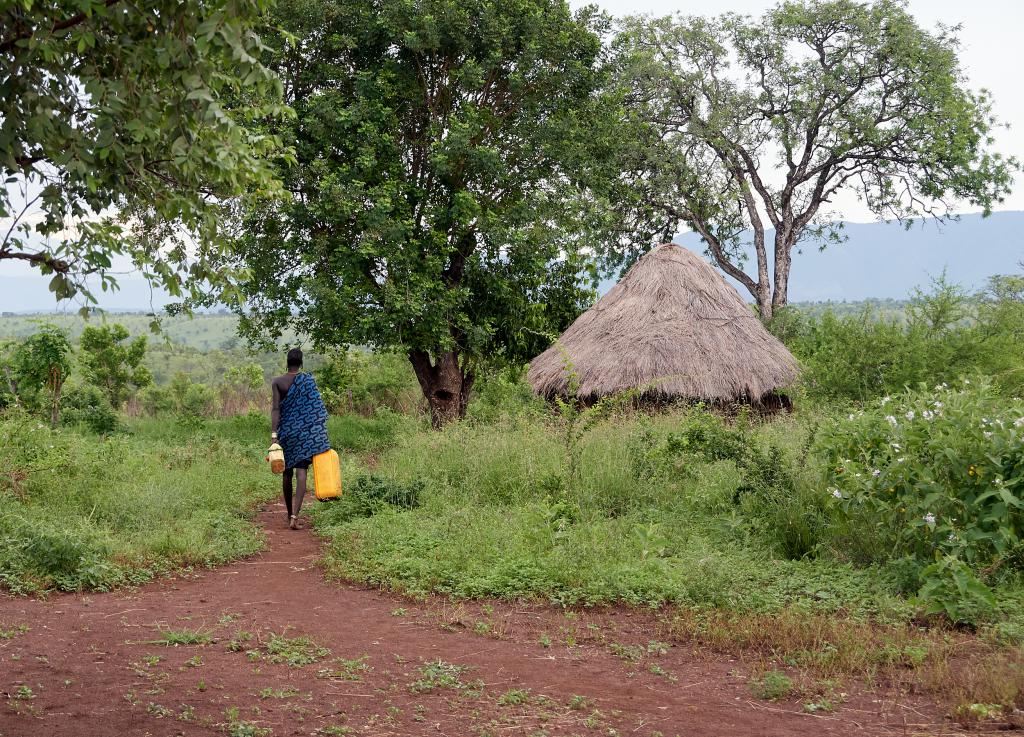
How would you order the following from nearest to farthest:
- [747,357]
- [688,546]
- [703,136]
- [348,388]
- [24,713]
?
[24,713] → [688,546] → [747,357] → [348,388] → [703,136]

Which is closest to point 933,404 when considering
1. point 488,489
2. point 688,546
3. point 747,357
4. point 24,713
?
point 688,546

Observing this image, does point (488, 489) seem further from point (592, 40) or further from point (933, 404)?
point (592, 40)

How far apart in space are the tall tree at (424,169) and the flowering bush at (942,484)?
882cm

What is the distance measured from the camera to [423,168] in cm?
1556

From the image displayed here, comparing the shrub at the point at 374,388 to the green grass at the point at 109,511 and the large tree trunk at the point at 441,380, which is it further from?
the green grass at the point at 109,511

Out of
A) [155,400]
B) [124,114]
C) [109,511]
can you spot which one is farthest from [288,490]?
[155,400]

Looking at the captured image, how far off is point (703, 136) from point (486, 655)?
21.7m

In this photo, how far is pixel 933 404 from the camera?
20.0ft

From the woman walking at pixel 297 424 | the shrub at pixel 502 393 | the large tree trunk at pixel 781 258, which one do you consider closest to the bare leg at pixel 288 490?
the woman walking at pixel 297 424

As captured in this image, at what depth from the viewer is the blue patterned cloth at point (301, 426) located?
8523mm

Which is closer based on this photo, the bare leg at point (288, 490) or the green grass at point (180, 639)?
the green grass at point (180, 639)

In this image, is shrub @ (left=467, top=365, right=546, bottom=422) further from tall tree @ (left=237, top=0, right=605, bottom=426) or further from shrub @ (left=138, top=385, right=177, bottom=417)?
shrub @ (left=138, top=385, right=177, bottom=417)

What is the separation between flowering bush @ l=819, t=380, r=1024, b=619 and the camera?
525cm

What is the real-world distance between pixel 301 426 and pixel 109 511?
5.74ft
